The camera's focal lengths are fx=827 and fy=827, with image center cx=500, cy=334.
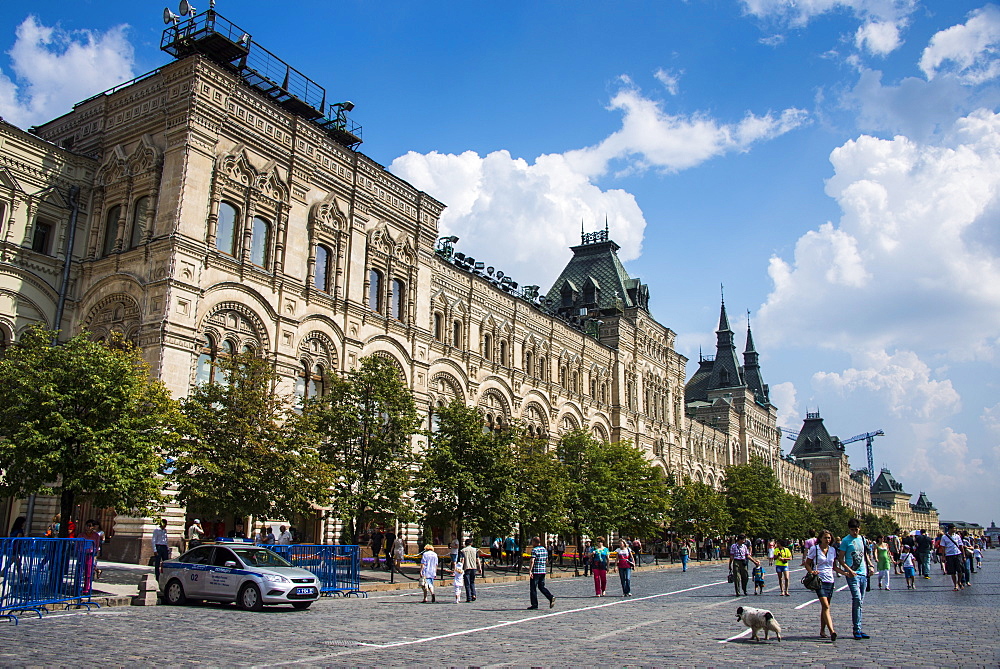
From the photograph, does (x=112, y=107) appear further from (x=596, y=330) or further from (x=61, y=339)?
(x=596, y=330)

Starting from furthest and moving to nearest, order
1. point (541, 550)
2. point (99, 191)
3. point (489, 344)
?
1. point (489, 344)
2. point (99, 191)
3. point (541, 550)

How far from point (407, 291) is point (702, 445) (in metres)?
50.7

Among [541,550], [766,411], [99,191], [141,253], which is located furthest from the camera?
[766,411]

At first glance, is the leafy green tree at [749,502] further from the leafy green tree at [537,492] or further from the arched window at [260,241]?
the arched window at [260,241]

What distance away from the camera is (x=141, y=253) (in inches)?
1110

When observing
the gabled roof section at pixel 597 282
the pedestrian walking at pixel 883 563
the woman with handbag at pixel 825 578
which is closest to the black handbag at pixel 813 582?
the woman with handbag at pixel 825 578

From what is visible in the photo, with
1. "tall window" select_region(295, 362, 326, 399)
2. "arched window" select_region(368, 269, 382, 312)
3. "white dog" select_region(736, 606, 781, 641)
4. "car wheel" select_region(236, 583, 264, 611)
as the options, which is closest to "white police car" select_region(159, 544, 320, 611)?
"car wheel" select_region(236, 583, 264, 611)

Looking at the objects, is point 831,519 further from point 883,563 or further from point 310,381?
point 310,381

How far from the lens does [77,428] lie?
20234 mm

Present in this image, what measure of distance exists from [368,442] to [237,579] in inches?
414

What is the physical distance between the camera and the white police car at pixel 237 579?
18.1 metres

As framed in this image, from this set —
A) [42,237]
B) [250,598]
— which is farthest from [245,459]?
[42,237]

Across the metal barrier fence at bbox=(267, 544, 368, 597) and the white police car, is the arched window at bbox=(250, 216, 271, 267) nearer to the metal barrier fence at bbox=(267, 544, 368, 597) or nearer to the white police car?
the metal barrier fence at bbox=(267, 544, 368, 597)

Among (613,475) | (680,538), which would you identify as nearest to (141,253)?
(613,475)
